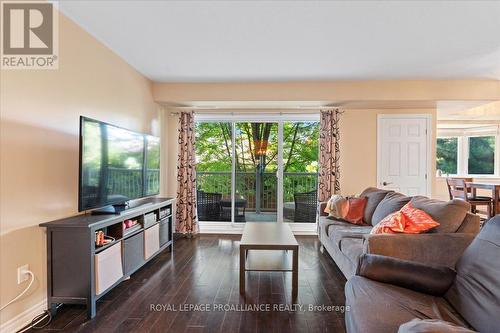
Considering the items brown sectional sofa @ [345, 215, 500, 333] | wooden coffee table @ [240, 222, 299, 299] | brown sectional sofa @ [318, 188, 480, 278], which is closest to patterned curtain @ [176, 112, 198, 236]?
wooden coffee table @ [240, 222, 299, 299]

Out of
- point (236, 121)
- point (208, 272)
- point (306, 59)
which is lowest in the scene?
point (208, 272)

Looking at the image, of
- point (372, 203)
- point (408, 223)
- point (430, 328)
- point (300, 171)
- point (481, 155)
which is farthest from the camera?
point (481, 155)

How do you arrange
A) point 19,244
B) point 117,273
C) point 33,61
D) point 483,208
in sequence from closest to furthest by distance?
point 19,244
point 33,61
point 117,273
point 483,208

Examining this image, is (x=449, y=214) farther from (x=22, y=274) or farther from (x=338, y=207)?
(x=22, y=274)

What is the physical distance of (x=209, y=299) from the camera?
2.51 meters

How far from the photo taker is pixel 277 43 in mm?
2895

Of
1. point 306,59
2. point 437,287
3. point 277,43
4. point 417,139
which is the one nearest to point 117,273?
point 437,287

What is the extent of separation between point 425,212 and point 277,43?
7.20 ft

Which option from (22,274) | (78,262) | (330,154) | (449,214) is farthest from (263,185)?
(22,274)

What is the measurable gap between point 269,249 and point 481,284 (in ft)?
5.08

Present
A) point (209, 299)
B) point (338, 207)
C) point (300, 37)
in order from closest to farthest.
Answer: point (209, 299) < point (300, 37) < point (338, 207)

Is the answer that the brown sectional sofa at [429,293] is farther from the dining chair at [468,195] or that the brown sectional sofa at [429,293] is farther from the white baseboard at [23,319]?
the dining chair at [468,195]

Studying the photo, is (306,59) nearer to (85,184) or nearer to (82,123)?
(82,123)

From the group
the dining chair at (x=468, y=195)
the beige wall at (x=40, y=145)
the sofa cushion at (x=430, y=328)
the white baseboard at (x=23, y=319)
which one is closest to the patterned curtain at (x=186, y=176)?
the beige wall at (x=40, y=145)
